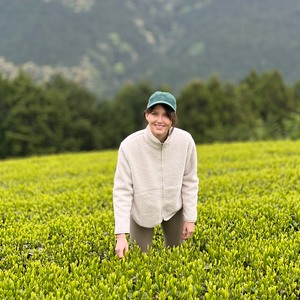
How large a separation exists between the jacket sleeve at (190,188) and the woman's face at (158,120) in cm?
52

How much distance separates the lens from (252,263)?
3549mm

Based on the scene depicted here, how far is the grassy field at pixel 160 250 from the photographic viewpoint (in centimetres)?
315

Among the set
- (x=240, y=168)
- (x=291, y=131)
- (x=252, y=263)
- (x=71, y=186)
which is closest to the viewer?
(x=252, y=263)

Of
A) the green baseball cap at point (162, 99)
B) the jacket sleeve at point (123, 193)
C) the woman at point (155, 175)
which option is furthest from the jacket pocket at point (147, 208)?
the green baseball cap at point (162, 99)

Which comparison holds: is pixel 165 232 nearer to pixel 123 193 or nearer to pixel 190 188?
pixel 190 188

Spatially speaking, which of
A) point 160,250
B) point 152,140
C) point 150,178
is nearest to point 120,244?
point 150,178

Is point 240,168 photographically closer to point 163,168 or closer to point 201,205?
point 201,205

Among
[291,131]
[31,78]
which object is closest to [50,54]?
[31,78]

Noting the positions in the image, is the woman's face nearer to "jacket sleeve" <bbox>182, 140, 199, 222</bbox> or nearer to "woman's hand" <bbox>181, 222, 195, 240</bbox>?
"jacket sleeve" <bbox>182, 140, 199, 222</bbox>

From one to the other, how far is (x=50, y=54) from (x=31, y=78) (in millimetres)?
174829

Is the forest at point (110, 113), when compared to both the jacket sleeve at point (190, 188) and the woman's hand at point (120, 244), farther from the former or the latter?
the woman's hand at point (120, 244)

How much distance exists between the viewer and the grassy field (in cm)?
315

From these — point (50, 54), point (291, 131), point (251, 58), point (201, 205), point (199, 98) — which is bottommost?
point (201, 205)

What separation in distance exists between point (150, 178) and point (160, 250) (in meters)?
1.42
